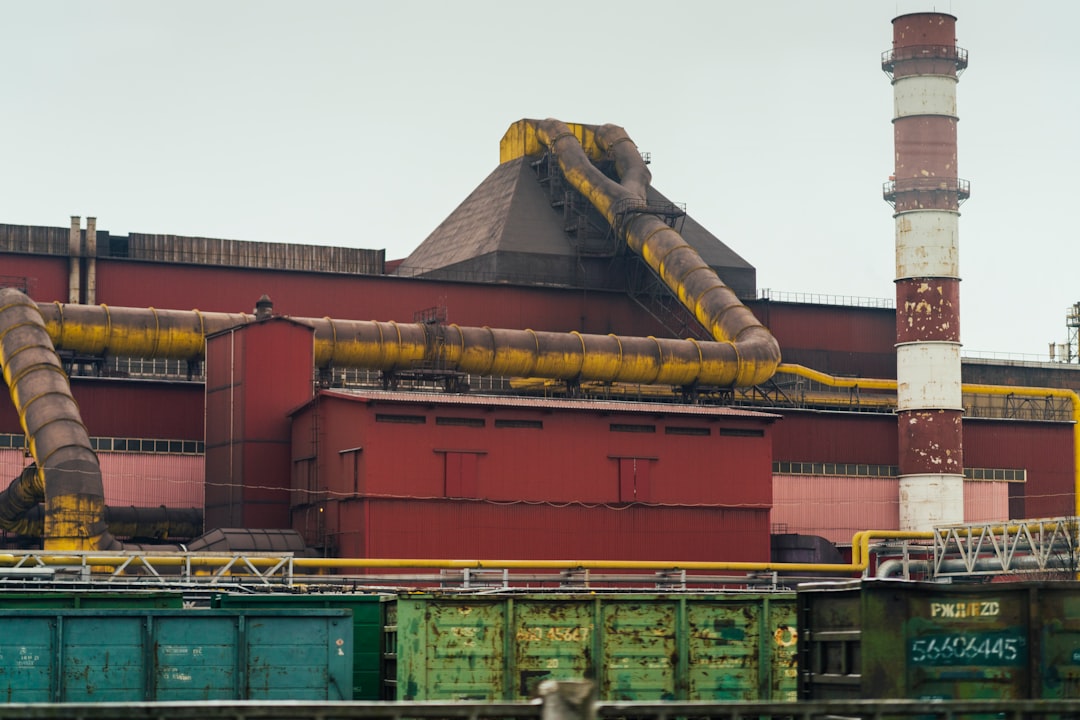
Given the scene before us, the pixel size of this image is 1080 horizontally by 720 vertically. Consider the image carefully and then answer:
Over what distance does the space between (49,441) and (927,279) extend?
30232 millimetres

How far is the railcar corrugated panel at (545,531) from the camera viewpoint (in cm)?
4088

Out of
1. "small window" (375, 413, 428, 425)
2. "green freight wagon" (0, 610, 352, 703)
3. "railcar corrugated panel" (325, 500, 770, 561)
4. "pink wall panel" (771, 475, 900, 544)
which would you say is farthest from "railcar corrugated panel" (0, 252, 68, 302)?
"green freight wagon" (0, 610, 352, 703)

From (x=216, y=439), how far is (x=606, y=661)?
29188 millimetres

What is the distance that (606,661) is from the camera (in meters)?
17.7

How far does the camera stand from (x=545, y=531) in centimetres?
4272

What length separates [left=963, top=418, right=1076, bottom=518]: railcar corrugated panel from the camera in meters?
57.7

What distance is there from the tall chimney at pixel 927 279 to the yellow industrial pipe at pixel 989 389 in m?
2.84

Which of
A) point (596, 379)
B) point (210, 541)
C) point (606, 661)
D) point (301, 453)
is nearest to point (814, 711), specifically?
point (606, 661)

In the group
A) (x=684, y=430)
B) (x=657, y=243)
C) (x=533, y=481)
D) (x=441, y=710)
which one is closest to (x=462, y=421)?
(x=533, y=481)

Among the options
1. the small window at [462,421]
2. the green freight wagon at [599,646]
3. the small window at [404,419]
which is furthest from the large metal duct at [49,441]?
the green freight wagon at [599,646]

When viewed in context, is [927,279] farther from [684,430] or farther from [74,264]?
[74,264]

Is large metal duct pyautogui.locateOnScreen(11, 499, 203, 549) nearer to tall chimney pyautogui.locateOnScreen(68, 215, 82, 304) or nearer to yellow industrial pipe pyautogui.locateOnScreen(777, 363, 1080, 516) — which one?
tall chimney pyautogui.locateOnScreen(68, 215, 82, 304)

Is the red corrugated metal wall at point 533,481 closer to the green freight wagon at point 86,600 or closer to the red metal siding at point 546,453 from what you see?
the red metal siding at point 546,453

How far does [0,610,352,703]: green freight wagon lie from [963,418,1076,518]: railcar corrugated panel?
142ft
